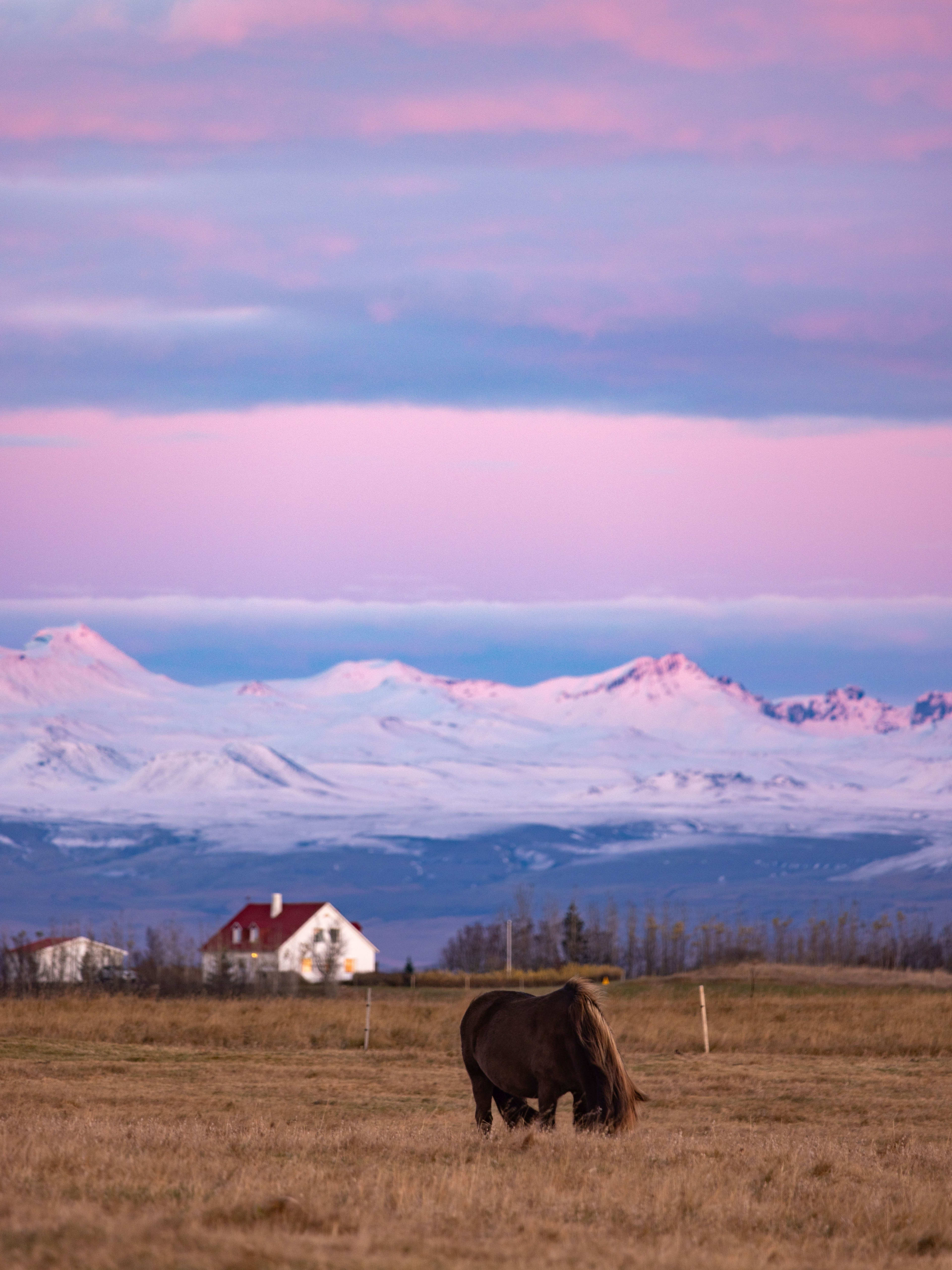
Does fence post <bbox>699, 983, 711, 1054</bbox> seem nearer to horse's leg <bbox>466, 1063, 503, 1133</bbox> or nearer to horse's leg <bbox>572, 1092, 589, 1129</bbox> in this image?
horse's leg <bbox>466, 1063, 503, 1133</bbox>

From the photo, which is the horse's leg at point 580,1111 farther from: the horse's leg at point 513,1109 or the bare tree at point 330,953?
the bare tree at point 330,953

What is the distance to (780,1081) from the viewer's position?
2847cm

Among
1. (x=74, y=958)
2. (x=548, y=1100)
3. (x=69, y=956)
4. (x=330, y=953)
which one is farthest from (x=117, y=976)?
(x=548, y=1100)

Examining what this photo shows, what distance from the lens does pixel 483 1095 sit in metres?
18.5

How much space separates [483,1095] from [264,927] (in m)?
115

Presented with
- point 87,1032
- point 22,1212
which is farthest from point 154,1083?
point 22,1212

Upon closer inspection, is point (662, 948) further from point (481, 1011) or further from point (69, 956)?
point (481, 1011)

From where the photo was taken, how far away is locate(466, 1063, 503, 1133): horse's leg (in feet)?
60.6

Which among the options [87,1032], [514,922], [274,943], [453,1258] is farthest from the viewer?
[514,922]

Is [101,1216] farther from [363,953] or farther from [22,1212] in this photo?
[363,953]

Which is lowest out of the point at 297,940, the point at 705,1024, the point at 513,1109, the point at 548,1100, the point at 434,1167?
the point at 297,940

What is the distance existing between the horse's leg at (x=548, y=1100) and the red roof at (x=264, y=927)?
110 meters

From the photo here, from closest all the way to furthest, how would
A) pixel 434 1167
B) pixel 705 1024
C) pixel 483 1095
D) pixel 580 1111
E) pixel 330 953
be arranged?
pixel 434 1167, pixel 580 1111, pixel 483 1095, pixel 705 1024, pixel 330 953

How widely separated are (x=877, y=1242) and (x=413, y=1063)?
A: 22278 mm
